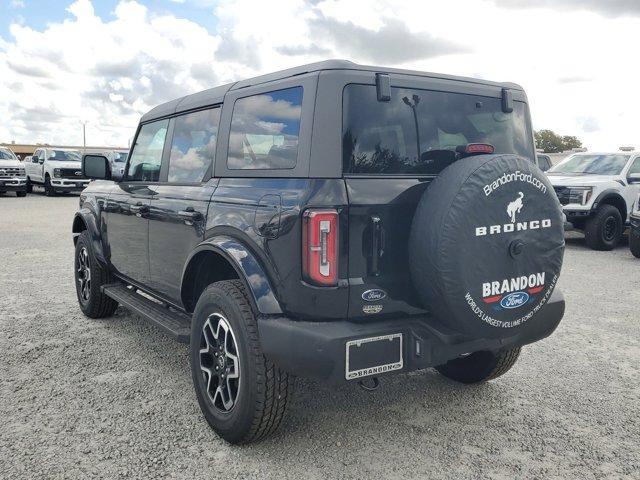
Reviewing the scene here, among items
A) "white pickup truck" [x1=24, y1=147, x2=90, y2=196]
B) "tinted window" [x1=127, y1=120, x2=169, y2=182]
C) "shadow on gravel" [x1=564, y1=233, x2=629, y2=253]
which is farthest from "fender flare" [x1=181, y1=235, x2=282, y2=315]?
"white pickup truck" [x1=24, y1=147, x2=90, y2=196]

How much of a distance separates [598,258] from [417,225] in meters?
7.85

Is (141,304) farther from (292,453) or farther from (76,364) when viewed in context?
(292,453)

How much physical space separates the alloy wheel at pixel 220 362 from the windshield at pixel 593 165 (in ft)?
32.4

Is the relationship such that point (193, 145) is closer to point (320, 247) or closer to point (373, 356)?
point (320, 247)

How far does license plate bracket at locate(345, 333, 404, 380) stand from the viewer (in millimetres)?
2615

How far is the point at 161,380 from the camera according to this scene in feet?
12.8

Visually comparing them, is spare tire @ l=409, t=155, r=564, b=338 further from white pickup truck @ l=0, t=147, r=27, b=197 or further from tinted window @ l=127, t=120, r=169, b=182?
white pickup truck @ l=0, t=147, r=27, b=197

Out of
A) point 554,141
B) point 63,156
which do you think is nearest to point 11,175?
point 63,156

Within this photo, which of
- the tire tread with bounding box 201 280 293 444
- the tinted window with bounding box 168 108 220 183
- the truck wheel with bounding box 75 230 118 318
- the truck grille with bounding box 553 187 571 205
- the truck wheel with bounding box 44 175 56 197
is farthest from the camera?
the truck wheel with bounding box 44 175 56 197

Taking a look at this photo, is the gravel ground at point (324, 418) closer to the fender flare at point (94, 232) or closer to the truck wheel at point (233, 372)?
the truck wheel at point (233, 372)

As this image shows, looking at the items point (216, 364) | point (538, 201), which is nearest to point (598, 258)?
point (538, 201)

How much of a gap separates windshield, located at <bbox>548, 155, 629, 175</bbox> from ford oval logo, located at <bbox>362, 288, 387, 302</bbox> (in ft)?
31.8

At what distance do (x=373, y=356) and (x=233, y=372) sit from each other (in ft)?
2.61

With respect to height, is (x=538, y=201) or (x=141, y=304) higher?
(x=538, y=201)
